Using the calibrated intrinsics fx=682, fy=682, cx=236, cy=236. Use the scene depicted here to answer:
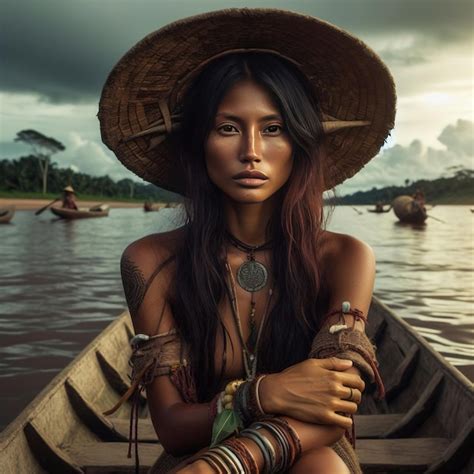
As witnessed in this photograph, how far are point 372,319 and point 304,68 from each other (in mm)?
4172

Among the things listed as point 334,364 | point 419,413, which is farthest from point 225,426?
point 419,413

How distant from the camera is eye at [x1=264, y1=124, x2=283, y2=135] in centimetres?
207

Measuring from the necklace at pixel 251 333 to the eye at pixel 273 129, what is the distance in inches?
17.8

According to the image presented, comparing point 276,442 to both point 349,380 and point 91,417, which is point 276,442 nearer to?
point 349,380

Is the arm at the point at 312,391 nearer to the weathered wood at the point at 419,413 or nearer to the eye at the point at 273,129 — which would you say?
the eye at the point at 273,129

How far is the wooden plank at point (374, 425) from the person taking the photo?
12.6 feet

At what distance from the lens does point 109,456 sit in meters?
3.24

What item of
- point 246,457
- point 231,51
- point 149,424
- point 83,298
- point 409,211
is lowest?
point 83,298

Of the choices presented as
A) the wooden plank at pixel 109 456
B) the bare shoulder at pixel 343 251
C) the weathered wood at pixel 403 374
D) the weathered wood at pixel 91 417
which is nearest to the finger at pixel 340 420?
the bare shoulder at pixel 343 251

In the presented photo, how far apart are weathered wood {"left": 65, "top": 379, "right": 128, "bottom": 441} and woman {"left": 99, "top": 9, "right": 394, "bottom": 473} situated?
1.62m

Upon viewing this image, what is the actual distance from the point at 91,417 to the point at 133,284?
70.3 inches

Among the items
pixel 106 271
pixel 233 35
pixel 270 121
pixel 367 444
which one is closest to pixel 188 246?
pixel 270 121

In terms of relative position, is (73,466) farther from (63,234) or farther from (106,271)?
(63,234)

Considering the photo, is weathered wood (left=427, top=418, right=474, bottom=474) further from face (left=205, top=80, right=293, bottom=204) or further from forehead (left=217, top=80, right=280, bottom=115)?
forehead (left=217, top=80, right=280, bottom=115)
